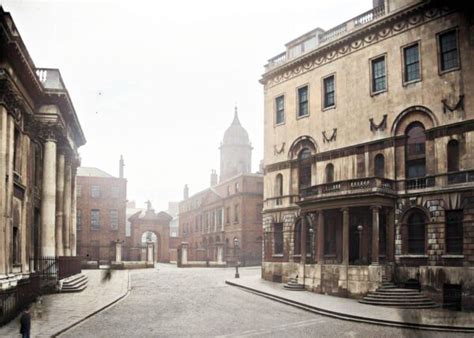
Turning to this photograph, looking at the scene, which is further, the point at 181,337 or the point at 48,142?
the point at 48,142

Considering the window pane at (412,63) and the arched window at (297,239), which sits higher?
the window pane at (412,63)

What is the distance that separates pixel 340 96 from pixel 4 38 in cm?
1794

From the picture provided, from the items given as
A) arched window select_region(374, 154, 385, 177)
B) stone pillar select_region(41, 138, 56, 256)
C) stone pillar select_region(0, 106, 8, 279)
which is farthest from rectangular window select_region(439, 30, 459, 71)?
stone pillar select_region(41, 138, 56, 256)

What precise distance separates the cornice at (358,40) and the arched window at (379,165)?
237 inches

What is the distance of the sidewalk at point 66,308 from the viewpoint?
58.1 feet

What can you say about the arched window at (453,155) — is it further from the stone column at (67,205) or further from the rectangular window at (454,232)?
the stone column at (67,205)

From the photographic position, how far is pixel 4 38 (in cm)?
2033

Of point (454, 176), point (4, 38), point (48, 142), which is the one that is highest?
point (4, 38)

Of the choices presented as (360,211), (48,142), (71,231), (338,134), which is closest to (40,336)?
(48,142)

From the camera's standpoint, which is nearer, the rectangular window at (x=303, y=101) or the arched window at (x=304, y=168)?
the arched window at (x=304, y=168)

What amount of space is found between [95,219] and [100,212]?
100 cm

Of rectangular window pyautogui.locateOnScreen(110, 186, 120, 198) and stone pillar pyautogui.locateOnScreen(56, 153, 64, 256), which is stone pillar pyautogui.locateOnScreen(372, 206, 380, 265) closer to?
stone pillar pyautogui.locateOnScreen(56, 153, 64, 256)

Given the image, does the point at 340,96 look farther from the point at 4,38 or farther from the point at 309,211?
the point at 4,38

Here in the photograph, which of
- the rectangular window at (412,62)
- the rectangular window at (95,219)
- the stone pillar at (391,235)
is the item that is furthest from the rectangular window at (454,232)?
the rectangular window at (95,219)
